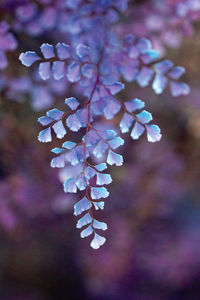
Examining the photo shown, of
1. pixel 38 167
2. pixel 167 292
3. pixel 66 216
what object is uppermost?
pixel 38 167

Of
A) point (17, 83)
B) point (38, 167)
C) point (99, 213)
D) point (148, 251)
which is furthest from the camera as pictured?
point (148, 251)

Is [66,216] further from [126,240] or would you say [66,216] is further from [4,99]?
[4,99]

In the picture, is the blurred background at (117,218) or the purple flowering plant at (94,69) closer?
the purple flowering plant at (94,69)

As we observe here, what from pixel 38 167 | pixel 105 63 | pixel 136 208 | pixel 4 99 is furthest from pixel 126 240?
pixel 105 63

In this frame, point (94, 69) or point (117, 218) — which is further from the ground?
point (94, 69)
